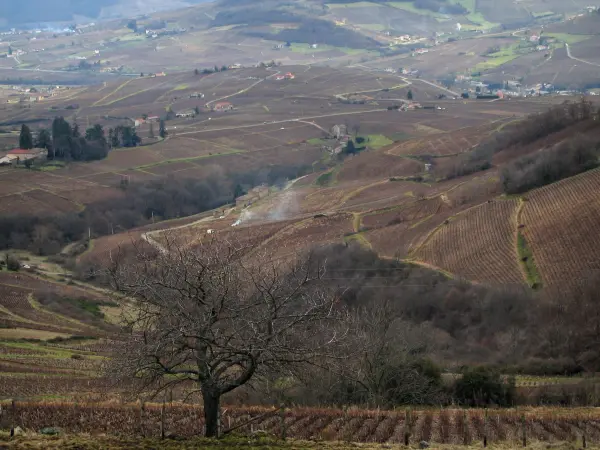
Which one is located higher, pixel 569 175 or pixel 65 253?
pixel 569 175

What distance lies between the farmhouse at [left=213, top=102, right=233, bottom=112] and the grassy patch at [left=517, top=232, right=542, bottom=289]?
80.5m

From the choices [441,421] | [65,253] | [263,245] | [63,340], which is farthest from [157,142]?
[441,421]

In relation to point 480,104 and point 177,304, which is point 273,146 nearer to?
point 480,104

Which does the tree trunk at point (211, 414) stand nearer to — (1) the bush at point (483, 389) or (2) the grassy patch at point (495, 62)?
(1) the bush at point (483, 389)

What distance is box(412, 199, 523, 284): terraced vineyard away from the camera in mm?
42156

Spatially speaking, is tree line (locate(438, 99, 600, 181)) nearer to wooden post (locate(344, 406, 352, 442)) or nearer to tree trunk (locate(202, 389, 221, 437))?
wooden post (locate(344, 406, 352, 442))

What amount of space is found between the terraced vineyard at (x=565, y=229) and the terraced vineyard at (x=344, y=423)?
17.2 metres

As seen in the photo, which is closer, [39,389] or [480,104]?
[39,389]

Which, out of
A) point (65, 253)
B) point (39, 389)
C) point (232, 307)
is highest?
point (232, 307)

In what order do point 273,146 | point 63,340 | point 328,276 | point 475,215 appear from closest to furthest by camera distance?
point 63,340 < point 328,276 < point 475,215 < point 273,146

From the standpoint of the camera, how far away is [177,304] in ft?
52.3

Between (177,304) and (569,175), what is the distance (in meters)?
40.5

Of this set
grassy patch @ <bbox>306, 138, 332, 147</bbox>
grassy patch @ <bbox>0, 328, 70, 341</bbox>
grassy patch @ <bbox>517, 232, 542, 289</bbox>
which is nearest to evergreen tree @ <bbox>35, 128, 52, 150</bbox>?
grassy patch @ <bbox>306, 138, 332, 147</bbox>

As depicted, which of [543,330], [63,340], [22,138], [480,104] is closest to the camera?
[543,330]
